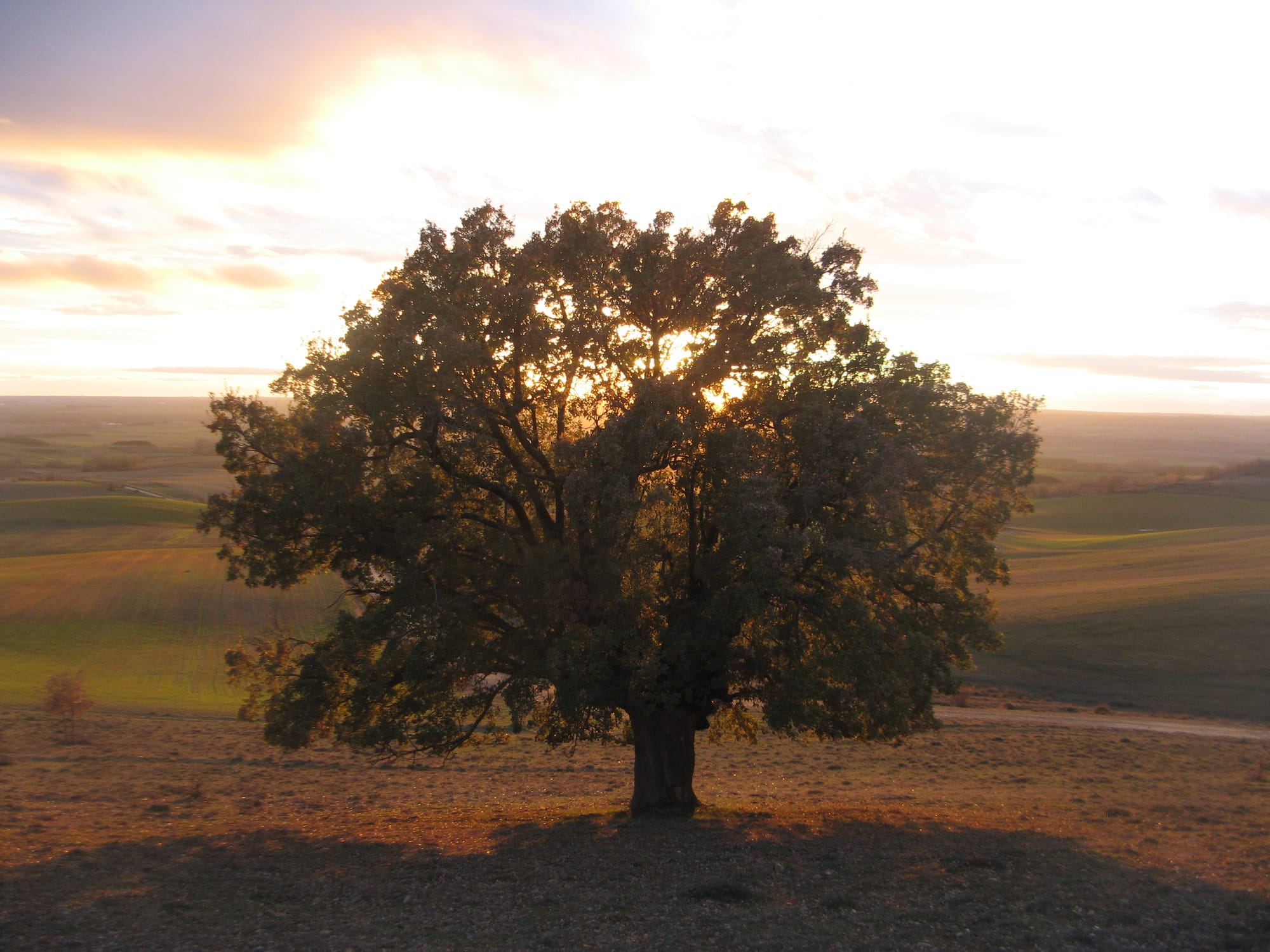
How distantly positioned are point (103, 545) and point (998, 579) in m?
62.9

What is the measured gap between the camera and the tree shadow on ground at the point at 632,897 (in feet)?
29.4

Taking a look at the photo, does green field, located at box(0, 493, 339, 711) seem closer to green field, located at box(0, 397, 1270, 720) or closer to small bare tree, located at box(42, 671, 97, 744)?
green field, located at box(0, 397, 1270, 720)

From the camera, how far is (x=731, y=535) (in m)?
12.5

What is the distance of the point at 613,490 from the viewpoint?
12.3 metres

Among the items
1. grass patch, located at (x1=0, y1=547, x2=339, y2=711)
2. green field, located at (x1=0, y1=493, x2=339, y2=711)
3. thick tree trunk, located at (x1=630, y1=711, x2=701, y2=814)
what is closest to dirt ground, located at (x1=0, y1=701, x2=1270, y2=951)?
thick tree trunk, located at (x1=630, y1=711, x2=701, y2=814)

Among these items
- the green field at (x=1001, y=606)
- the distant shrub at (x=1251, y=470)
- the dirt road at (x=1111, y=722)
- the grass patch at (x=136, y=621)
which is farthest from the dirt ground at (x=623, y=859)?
the distant shrub at (x=1251, y=470)

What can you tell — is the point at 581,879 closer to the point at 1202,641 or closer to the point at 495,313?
the point at 495,313

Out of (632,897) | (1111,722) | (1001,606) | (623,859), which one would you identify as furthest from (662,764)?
(1001,606)

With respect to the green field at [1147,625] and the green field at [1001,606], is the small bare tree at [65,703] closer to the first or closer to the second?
the green field at [1001,606]

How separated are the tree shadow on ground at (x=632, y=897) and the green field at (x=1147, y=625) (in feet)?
81.1

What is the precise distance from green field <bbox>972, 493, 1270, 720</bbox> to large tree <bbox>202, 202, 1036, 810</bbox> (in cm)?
2370

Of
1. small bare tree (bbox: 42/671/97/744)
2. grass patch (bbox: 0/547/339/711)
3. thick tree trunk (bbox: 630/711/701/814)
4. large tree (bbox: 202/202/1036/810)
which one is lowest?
grass patch (bbox: 0/547/339/711)

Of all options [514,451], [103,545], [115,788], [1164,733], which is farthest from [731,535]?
[103,545]

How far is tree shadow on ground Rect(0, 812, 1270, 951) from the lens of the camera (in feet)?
29.4
